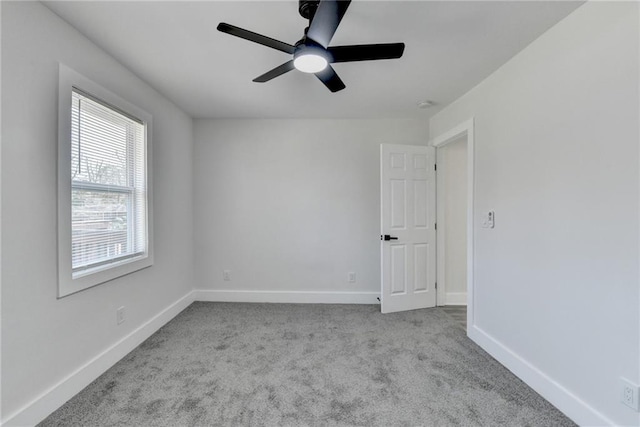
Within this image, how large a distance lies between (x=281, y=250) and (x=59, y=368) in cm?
227

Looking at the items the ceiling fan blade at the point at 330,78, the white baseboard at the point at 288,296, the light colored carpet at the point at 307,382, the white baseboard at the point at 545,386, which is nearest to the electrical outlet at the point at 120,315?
the light colored carpet at the point at 307,382

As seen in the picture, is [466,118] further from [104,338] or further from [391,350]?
[104,338]

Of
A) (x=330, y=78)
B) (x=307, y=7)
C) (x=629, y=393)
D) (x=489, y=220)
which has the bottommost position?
(x=629, y=393)

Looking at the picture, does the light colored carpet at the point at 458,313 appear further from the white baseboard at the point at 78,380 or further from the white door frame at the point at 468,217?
the white baseboard at the point at 78,380

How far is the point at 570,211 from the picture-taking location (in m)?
1.65

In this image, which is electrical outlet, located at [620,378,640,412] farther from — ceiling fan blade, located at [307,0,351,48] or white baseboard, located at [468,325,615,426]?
ceiling fan blade, located at [307,0,351,48]

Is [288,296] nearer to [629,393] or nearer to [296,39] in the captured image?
[296,39]

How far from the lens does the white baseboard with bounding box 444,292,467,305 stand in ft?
11.6

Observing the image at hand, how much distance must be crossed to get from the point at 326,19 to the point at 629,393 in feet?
7.66

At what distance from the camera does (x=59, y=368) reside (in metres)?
1.72

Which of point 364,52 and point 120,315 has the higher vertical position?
point 364,52

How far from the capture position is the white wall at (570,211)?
4.54ft

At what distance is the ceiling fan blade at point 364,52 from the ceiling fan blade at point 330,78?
11 cm

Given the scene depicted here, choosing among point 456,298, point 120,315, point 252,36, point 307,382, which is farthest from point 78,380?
point 456,298
